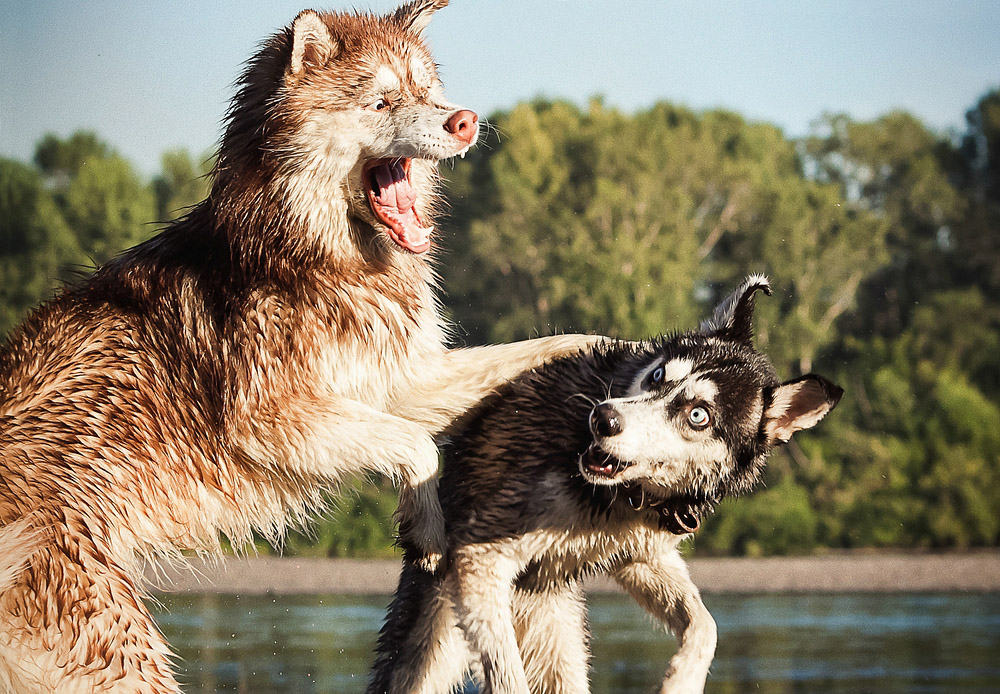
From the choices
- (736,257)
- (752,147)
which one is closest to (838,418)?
(736,257)

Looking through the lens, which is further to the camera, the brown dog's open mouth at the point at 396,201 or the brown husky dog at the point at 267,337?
the brown dog's open mouth at the point at 396,201

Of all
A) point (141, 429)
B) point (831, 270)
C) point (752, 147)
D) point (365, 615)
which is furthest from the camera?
point (752, 147)

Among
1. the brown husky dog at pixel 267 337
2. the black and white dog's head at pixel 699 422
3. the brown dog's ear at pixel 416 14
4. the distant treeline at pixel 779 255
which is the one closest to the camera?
the brown husky dog at pixel 267 337

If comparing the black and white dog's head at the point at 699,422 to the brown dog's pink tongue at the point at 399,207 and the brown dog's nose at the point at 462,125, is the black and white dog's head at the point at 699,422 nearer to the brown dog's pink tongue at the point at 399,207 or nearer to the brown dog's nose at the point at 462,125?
the brown dog's pink tongue at the point at 399,207

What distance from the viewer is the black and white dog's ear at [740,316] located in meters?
5.55

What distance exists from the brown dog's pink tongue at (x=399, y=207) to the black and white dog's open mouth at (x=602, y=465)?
3.99ft

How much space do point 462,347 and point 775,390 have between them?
1759 millimetres

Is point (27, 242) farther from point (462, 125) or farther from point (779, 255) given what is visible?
point (462, 125)

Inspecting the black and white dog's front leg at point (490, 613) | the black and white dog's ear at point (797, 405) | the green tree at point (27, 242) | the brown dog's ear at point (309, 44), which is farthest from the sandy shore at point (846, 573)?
the brown dog's ear at point (309, 44)

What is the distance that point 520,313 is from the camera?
2250 cm

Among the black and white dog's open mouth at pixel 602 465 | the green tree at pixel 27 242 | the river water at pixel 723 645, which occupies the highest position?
the black and white dog's open mouth at pixel 602 465

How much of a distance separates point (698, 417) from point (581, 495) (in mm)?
661

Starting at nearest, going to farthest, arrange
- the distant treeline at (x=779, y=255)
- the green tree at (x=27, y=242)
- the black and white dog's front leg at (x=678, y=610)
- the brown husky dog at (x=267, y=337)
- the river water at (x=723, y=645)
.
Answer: the brown husky dog at (x=267, y=337), the black and white dog's front leg at (x=678, y=610), the river water at (x=723, y=645), the green tree at (x=27, y=242), the distant treeline at (x=779, y=255)

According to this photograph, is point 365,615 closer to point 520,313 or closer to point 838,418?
point 520,313
